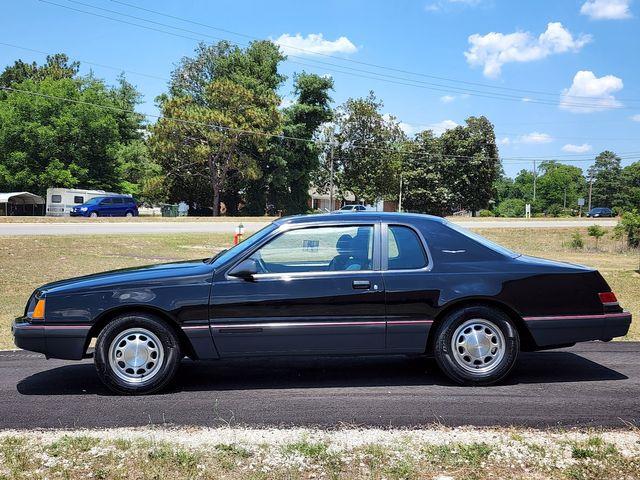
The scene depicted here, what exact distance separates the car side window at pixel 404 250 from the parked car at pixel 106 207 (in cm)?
3963

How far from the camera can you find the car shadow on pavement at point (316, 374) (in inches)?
214

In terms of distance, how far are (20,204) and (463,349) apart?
52.4 m

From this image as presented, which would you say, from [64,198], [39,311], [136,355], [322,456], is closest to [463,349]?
[322,456]

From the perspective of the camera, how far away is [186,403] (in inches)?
192

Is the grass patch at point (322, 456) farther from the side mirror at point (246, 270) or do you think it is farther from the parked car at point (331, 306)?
the side mirror at point (246, 270)

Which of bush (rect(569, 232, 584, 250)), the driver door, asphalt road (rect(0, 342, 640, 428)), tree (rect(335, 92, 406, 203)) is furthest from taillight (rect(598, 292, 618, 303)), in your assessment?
tree (rect(335, 92, 406, 203))

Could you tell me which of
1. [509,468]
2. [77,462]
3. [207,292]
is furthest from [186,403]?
[509,468]

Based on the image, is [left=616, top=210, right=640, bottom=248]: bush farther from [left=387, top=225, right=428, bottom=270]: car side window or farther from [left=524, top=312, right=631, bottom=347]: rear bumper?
[left=387, top=225, right=428, bottom=270]: car side window

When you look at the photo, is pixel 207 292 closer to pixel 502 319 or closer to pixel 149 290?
pixel 149 290

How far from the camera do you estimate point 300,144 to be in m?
58.1

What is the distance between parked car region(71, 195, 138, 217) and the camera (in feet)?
136

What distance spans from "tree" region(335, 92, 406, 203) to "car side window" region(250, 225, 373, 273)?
207 ft

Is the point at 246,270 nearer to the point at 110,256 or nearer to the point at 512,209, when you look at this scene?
the point at 110,256

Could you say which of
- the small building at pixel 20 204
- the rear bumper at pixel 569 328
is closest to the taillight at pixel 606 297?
the rear bumper at pixel 569 328
